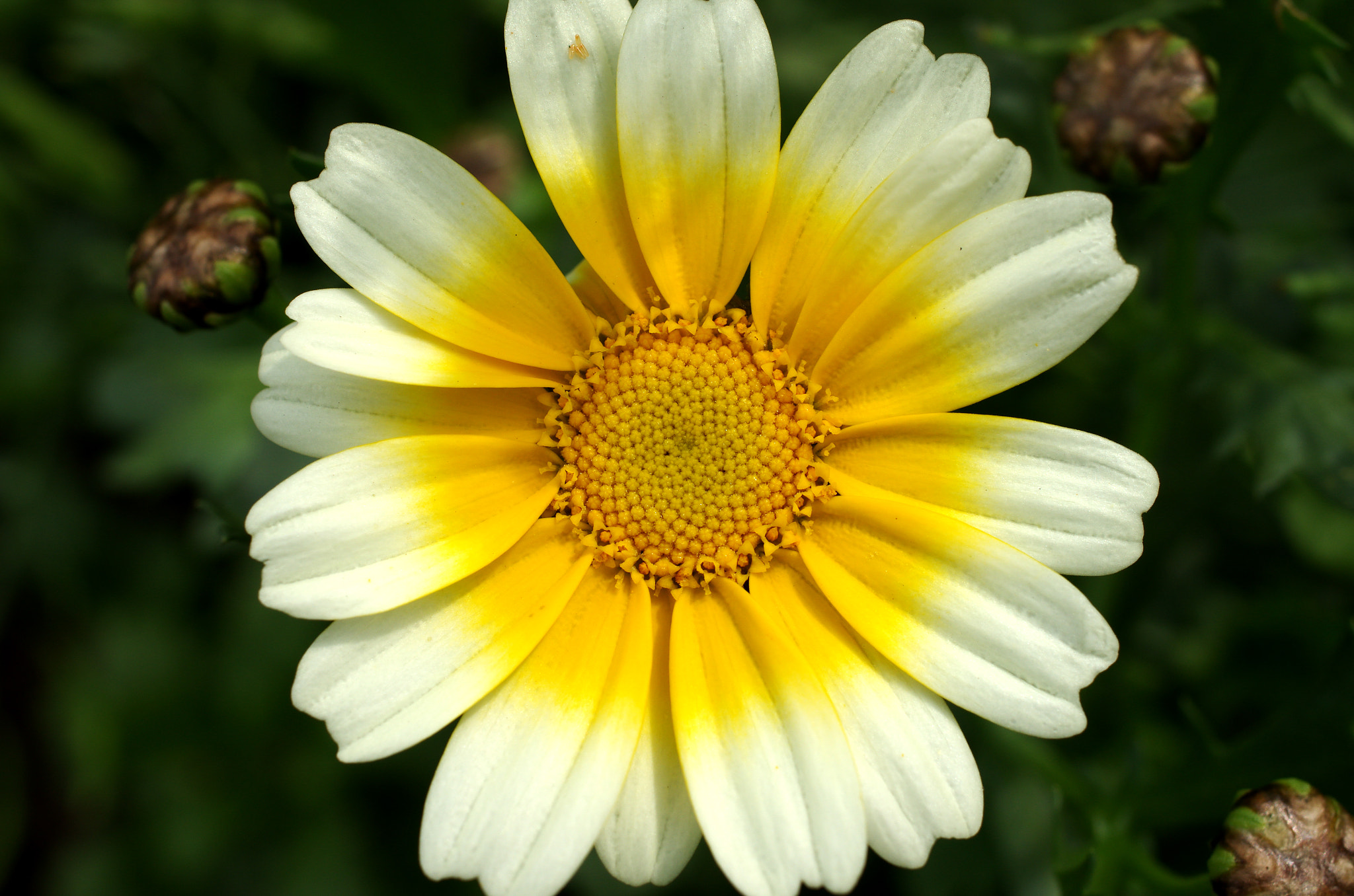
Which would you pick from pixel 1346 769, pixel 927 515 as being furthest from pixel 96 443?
pixel 1346 769

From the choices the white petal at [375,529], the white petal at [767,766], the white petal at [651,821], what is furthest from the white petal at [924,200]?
the white petal at [651,821]

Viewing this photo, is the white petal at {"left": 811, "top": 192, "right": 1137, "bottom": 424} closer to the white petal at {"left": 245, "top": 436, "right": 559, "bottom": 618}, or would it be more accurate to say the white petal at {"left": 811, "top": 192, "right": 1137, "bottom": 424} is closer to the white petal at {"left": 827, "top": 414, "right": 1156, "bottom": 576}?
the white petal at {"left": 827, "top": 414, "right": 1156, "bottom": 576}

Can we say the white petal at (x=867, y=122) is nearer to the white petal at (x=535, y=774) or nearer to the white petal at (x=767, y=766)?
the white petal at (x=767, y=766)

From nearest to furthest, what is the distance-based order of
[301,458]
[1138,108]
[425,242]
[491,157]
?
[425,242] < [1138,108] < [301,458] < [491,157]

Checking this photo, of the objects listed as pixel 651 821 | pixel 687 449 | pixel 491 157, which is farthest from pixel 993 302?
pixel 491 157

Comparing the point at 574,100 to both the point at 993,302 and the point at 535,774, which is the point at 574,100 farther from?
the point at 535,774

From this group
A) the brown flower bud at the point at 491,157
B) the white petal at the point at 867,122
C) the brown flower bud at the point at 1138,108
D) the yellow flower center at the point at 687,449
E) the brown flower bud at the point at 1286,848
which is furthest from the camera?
the brown flower bud at the point at 491,157

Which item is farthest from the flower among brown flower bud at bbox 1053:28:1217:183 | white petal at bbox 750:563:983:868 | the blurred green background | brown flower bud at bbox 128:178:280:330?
the blurred green background
